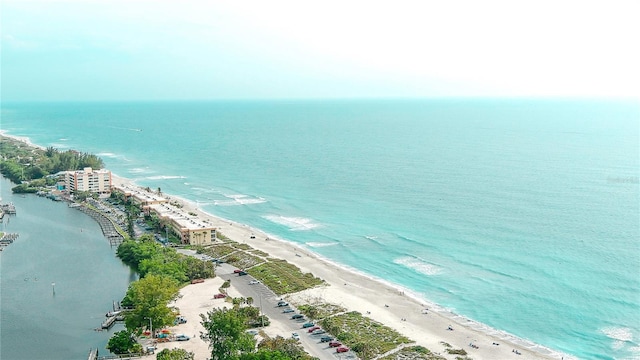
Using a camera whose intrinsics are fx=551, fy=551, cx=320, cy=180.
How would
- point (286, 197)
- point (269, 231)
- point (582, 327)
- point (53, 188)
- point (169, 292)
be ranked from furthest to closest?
point (53, 188) → point (286, 197) → point (269, 231) → point (582, 327) → point (169, 292)

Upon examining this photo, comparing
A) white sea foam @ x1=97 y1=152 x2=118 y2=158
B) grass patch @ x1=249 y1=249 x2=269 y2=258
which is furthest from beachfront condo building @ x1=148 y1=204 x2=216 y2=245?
white sea foam @ x1=97 y1=152 x2=118 y2=158

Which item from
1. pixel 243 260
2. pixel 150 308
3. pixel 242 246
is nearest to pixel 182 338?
pixel 150 308

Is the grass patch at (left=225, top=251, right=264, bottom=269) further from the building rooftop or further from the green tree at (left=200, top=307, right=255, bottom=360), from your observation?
the green tree at (left=200, top=307, right=255, bottom=360)

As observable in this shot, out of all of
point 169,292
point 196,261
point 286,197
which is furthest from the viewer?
point 286,197

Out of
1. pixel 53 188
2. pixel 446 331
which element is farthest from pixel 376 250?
pixel 53 188

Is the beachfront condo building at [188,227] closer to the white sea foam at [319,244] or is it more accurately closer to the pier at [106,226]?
the pier at [106,226]

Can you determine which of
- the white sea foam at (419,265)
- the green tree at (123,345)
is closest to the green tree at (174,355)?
the green tree at (123,345)

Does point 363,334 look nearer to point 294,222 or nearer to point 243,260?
point 243,260

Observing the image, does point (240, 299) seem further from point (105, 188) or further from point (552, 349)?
point (105, 188)
